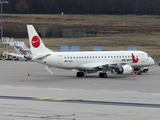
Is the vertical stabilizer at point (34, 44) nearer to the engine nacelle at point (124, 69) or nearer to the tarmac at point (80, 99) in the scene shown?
the tarmac at point (80, 99)

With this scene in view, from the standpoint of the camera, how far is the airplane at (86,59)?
159ft

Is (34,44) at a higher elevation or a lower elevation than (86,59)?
higher

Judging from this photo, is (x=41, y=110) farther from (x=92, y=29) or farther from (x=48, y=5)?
(x=48, y=5)

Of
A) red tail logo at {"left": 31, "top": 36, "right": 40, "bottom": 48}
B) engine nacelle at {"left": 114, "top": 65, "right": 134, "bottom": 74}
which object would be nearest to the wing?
engine nacelle at {"left": 114, "top": 65, "right": 134, "bottom": 74}

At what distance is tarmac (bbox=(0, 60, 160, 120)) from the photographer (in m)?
24.6

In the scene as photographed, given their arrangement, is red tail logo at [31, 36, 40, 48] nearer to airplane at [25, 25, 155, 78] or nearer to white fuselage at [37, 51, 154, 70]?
airplane at [25, 25, 155, 78]

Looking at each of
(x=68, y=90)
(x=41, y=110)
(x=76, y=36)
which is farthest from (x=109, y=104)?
(x=76, y=36)

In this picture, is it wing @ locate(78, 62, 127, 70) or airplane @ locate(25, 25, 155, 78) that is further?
wing @ locate(78, 62, 127, 70)

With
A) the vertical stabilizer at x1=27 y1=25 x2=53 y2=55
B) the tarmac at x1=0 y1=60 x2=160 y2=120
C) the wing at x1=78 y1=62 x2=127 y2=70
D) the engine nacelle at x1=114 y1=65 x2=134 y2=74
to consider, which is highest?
the vertical stabilizer at x1=27 y1=25 x2=53 y2=55

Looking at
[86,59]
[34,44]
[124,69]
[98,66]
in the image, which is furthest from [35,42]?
[124,69]

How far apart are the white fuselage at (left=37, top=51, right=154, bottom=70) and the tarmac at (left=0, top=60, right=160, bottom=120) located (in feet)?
8.98

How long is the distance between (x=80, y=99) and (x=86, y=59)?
64.6 feet

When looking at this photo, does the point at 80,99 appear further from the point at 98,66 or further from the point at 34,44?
the point at 98,66

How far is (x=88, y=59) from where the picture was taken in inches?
2007
